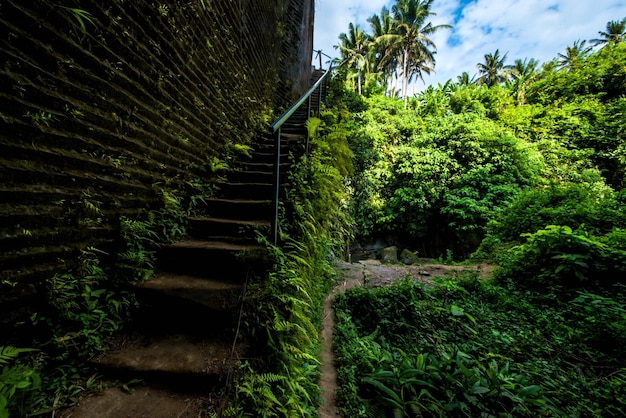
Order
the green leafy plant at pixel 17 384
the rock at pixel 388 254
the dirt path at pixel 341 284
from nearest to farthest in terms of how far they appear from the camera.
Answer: the green leafy plant at pixel 17 384 → the dirt path at pixel 341 284 → the rock at pixel 388 254

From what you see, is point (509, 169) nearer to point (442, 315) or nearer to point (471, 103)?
point (471, 103)

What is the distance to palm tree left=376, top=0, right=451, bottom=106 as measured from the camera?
2147cm

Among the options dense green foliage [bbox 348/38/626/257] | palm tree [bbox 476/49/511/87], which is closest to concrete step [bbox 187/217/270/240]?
dense green foliage [bbox 348/38/626/257]

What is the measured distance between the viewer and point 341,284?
487 centimetres

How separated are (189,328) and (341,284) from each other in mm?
3523

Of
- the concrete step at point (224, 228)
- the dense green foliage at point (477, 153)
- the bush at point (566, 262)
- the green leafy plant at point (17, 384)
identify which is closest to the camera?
the green leafy plant at point (17, 384)

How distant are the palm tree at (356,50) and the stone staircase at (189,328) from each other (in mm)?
22895

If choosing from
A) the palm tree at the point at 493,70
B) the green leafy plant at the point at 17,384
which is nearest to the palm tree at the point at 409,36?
the palm tree at the point at 493,70

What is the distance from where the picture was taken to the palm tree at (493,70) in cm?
2766

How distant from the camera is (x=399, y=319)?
340 cm

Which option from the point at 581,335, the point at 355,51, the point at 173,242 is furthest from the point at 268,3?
the point at 355,51

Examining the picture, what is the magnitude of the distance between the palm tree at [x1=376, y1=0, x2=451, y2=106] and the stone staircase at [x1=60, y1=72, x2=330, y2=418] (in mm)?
23450

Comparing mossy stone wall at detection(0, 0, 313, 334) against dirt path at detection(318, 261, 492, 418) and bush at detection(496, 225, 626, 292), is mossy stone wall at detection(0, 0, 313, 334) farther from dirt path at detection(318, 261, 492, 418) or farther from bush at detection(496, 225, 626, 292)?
bush at detection(496, 225, 626, 292)

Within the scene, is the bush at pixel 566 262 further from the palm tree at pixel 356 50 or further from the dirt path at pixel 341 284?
the palm tree at pixel 356 50
